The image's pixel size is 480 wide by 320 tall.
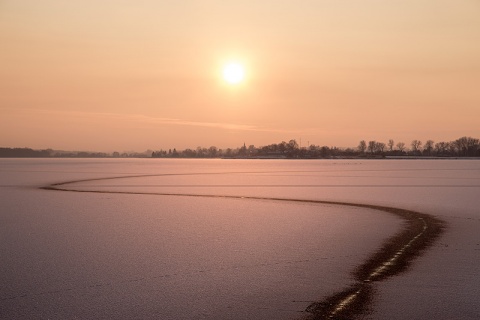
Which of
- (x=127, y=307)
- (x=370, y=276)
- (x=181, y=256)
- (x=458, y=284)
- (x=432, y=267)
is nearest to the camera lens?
(x=127, y=307)

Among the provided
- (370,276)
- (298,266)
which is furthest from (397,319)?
(298,266)

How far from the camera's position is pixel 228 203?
80.7 feet

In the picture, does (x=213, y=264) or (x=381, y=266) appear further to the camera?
(x=213, y=264)

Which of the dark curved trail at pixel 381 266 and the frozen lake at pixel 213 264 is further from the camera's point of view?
the frozen lake at pixel 213 264

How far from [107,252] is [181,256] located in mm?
1732

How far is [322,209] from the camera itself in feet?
71.8

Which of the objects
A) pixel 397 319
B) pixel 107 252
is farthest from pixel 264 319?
pixel 107 252

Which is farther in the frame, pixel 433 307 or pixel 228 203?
pixel 228 203

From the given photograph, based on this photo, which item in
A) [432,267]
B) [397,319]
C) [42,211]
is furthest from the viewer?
[42,211]

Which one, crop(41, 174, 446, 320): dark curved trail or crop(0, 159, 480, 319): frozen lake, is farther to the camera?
crop(0, 159, 480, 319): frozen lake

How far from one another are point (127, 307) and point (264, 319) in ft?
6.73

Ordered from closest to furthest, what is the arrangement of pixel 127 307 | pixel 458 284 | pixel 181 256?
pixel 127 307 < pixel 458 284 < pixel 181 256

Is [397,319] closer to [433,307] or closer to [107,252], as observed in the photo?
[433,307]

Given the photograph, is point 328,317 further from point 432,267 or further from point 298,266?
point 432,267
